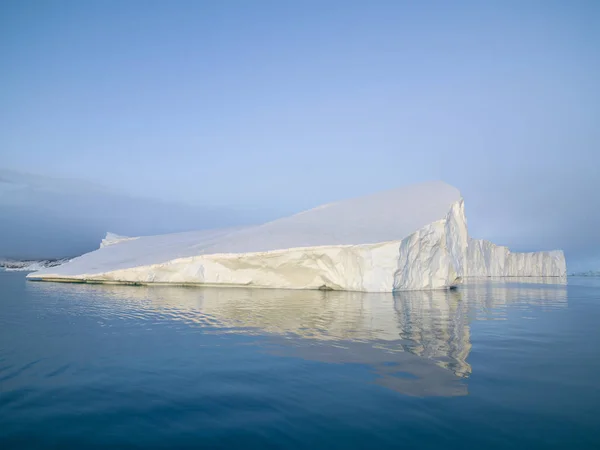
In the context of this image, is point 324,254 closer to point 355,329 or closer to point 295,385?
point 355,329

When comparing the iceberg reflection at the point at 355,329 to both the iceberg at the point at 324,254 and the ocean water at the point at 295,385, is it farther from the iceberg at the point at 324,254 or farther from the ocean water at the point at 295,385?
the iceberg at the point at 324,254

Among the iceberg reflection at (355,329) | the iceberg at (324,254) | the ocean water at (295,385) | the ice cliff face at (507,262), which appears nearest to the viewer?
the ocean water at (295,385)

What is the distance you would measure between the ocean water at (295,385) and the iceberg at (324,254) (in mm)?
10107

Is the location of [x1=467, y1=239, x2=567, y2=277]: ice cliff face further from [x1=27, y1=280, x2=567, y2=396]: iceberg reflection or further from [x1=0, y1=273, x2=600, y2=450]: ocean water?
[x1=0, y1=273, x2=600, y2=450]: ocean water

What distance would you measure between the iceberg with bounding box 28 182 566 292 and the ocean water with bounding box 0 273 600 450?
10107 millimetres

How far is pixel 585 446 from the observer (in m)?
3.15

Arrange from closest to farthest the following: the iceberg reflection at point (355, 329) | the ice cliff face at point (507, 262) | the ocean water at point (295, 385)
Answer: the ocean water at point (295, 385), the iceberg reflection at point (355, 329), the ice cliff face at point (507, 262)

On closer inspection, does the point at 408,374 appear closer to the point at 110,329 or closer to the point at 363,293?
the point at 110,329

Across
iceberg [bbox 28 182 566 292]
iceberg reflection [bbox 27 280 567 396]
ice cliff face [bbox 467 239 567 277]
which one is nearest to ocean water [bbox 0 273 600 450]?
iceberg reflection [bbox 27 280 567 396]

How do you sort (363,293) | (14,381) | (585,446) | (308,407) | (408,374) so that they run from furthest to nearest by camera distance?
(363,293)
(408,374)
(14,381)
(308,407)
(585,446)

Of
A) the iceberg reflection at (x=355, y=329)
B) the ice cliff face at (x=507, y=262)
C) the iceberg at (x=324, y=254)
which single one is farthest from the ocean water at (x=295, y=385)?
the ice cliff face at (x=507, y=262)

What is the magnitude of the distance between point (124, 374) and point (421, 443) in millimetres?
4008

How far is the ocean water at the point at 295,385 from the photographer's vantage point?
3.33 m

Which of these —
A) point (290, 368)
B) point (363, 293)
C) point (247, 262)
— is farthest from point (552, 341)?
point (247, 262)
